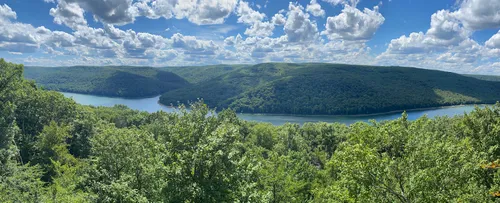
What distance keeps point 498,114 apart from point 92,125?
166 feet

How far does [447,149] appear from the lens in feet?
35.2

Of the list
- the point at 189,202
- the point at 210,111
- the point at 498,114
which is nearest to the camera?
the point at 189,202

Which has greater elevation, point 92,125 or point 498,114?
point 498,114

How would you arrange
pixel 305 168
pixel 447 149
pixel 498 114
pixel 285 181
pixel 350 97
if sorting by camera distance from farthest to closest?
pixel 350 97 → pixel 305 168 → pixel 285 181 → pixel 498 114 → pixel 447 149

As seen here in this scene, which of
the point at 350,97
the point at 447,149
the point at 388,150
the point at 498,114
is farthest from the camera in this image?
the point at 350,97

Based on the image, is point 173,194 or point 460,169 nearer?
point 460,169

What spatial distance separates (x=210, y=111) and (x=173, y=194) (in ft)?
15.2

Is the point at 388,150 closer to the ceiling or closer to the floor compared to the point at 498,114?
closer to the floor

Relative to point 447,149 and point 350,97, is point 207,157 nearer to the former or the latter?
point 447,149

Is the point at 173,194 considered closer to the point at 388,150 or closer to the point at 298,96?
the point at 388,150

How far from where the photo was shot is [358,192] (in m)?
12.0

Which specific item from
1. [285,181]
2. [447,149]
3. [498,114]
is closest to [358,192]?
[447,149]

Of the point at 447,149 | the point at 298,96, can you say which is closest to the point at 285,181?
the point at 447,149

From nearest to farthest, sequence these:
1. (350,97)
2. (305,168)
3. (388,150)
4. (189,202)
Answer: (189,202) < (388,150) < (305,168) < (350,97)
